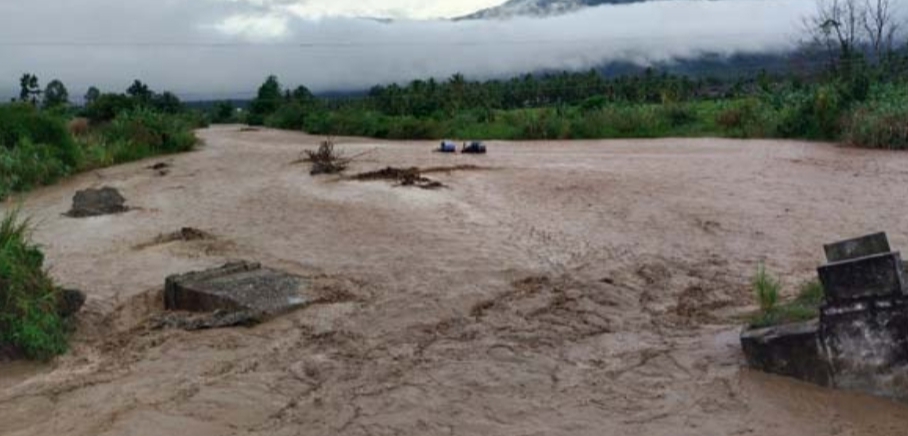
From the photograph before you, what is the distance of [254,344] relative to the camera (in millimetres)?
7074

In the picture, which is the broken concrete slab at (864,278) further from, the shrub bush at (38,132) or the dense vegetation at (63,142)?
Answer: the shrub bush at (38,132)

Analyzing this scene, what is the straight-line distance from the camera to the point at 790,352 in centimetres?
581

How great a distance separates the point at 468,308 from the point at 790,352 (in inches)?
113

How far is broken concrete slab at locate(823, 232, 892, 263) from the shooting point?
19.0 ft

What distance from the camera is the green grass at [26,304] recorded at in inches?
273

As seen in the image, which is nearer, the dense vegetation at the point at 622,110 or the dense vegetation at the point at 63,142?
the dense vegetation at the point at 63,142

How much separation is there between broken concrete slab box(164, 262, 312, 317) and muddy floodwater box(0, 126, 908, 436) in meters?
0.22

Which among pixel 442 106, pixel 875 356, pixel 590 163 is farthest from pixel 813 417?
pixel 442 106

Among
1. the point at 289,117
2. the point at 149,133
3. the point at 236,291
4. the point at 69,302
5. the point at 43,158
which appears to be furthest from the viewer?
the point at 289,117

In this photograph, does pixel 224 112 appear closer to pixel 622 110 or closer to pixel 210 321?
pixel 622 110

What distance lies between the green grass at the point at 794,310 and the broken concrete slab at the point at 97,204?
34.4 ft

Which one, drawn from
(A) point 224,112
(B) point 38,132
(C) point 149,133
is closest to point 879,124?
(C) point 149,133

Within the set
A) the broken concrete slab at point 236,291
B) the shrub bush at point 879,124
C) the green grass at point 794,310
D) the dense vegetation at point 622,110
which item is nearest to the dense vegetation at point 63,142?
the dense vegetation at point 622,110

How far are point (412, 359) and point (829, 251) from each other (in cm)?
283
